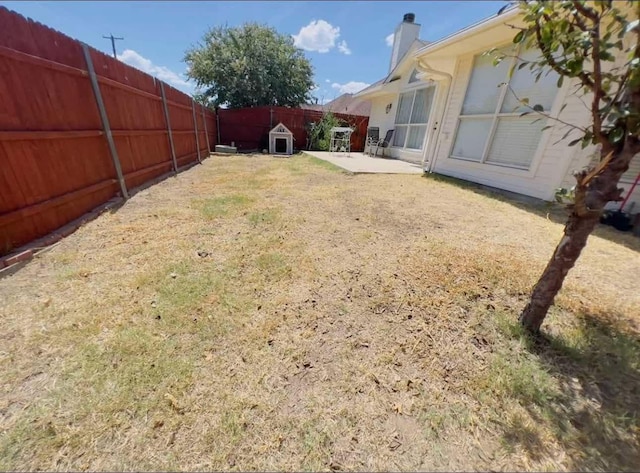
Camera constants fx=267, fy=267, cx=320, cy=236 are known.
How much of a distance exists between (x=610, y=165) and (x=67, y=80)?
503cm

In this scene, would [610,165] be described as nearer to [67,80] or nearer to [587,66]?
[587,66]

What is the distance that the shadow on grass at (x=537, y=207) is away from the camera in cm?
355

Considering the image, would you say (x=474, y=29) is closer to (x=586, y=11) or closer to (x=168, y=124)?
(x=586, y=11)

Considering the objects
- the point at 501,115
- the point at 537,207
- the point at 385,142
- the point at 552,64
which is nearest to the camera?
the point at 552,64

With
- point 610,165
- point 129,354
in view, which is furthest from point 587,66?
point 129,354

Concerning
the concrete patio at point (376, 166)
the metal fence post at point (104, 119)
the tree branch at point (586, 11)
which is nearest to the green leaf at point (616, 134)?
the tree branch at point (586, 11)

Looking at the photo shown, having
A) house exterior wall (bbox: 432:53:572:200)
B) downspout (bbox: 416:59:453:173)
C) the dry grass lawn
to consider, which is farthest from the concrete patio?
the dry grass lawn

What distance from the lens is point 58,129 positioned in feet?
9.83

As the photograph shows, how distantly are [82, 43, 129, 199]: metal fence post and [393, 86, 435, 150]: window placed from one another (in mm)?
8647

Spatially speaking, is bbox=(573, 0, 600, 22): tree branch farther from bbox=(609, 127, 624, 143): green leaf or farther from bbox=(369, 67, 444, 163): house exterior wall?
bbox=(369, 67, 444, 163): house exterior wall

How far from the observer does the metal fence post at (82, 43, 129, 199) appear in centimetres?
352

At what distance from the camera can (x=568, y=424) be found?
128 cm

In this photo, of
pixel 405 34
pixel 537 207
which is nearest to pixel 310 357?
pixel 537 207

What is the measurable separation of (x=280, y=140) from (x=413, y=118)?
667 cm
